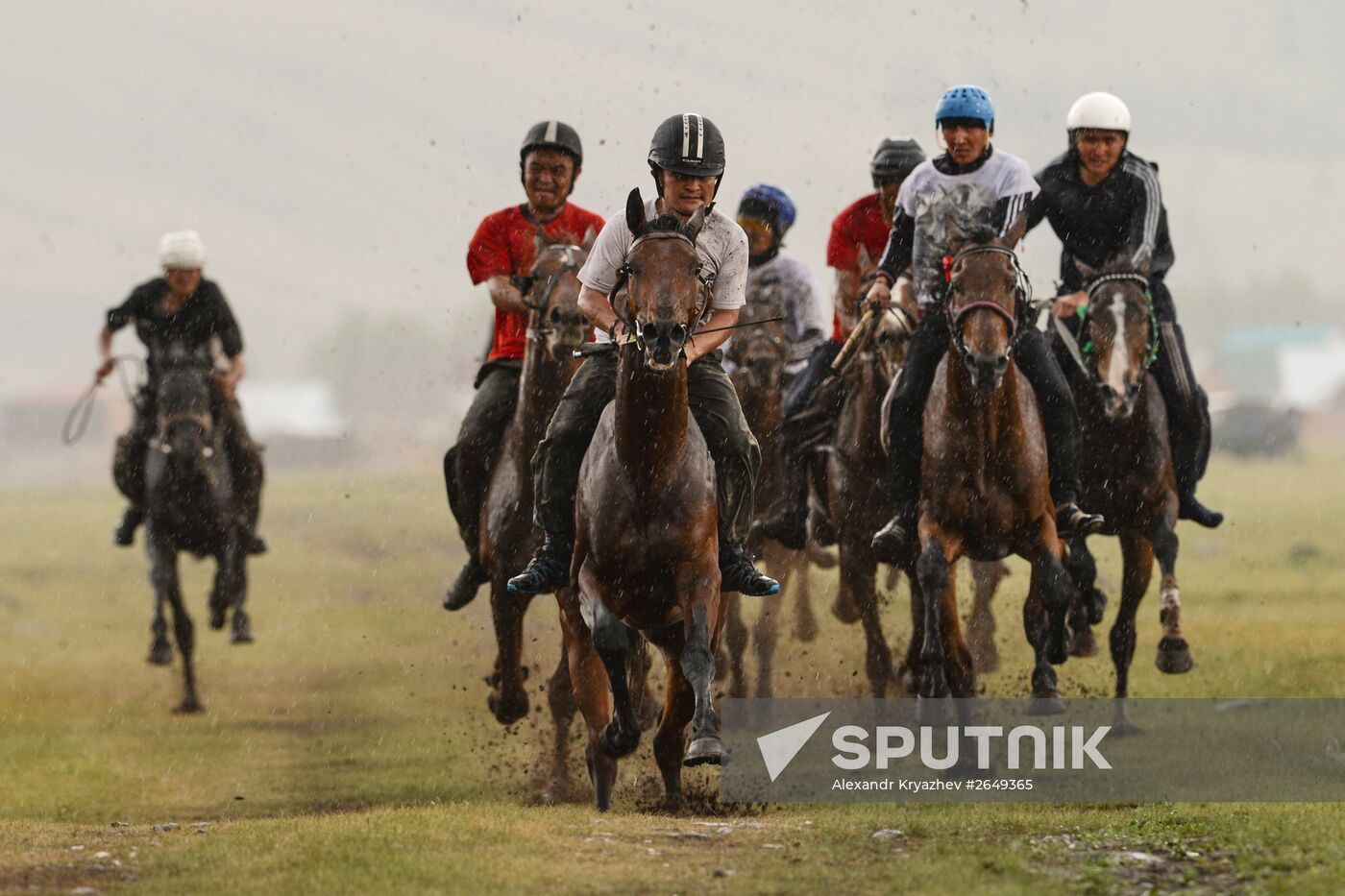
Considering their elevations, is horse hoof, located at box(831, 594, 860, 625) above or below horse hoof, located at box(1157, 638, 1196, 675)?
above

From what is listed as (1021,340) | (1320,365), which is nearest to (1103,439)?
(1021,340)

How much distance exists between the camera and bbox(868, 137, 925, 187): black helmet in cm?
1490

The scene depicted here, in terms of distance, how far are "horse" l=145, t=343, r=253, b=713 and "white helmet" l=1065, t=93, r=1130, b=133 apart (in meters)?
8.61

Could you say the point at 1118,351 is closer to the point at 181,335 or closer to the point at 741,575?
the point at 741,575

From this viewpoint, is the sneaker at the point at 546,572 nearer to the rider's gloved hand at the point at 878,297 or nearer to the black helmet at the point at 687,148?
the black helmet at the point at 687,148

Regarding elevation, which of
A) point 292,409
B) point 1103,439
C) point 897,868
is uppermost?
point 292,409

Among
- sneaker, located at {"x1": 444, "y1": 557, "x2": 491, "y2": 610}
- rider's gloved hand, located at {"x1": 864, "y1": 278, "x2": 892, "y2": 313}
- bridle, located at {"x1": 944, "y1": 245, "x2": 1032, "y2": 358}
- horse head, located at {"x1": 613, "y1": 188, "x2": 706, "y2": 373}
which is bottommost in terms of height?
sneaker, located at {"x1": 444, "y1": 557, "x2": 491, "y2": 610}

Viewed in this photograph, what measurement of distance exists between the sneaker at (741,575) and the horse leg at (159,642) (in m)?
10.0

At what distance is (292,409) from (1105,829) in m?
121

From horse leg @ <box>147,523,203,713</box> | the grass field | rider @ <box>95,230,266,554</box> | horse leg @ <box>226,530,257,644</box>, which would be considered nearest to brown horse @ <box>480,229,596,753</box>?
the grass field

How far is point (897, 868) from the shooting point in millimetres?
8555

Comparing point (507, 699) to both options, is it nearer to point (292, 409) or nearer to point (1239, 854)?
point (1239, 854)

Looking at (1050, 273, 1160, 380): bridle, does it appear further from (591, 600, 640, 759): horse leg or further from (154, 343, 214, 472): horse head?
(154, 343, 214, 472): horse head

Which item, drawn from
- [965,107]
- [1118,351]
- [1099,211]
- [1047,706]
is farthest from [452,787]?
[1099,211]
